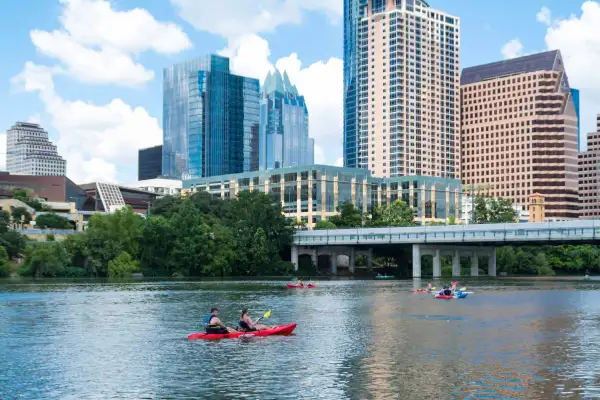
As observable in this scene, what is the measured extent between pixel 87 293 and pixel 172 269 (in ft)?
188

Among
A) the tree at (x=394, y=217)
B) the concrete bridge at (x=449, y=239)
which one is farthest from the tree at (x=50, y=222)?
the tree at (x=394, y=217)

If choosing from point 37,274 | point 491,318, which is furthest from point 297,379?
point 37,274

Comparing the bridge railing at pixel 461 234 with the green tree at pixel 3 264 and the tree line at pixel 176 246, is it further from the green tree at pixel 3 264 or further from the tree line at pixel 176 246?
the green tree at pixel 3 264

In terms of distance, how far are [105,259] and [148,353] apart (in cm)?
9995

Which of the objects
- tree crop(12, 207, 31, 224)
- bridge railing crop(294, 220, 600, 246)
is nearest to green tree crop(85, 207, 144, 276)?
bridge railing crop(294, 220, 600, 246)

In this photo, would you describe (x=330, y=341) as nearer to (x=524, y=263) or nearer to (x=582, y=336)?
(x=582, y=336)

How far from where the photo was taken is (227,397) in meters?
29.5

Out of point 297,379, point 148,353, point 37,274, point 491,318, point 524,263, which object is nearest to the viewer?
point 297,379

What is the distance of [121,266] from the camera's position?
13712cm

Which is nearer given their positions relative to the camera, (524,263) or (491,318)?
(491,318)

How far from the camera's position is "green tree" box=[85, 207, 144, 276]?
448 feet

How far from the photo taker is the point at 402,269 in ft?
610

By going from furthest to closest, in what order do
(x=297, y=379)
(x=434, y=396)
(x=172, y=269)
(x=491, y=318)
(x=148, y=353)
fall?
1. (x=172, y=269)
2. (x=491, y=318)
3. (x=148, y=353)
4. (x=297, y=379)
5. (x=434, y=396)

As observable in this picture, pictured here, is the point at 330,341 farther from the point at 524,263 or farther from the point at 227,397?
the point at 524,263
